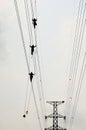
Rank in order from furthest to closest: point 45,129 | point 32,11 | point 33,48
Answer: point 45,129
point 33,48
point 32,11

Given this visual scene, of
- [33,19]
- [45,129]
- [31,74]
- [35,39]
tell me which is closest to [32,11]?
[33,19]

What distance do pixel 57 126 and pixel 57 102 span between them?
14.7ft

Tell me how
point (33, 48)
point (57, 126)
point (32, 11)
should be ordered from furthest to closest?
1. point (57, 126)
2. point (33, 48)
3. point (32, 11)

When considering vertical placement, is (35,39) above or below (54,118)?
below

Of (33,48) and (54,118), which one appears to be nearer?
(33,48)

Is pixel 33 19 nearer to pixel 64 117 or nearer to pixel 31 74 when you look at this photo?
pixel 31 74

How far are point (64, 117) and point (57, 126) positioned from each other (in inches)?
117

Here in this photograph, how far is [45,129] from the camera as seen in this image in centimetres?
6500

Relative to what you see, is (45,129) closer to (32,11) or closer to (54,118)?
(54,118)

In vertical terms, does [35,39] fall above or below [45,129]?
below

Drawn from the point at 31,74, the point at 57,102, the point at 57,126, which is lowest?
the point at 31,74

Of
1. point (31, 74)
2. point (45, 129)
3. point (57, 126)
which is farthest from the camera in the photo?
point (45, 129)

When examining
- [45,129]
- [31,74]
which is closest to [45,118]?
[45,129]

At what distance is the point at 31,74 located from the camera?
27453 millimetres
